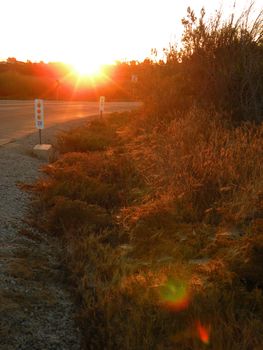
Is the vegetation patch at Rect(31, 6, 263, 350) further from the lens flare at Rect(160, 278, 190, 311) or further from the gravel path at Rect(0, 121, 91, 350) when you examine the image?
the gravel path at Rect(0, 121, 91, 350)

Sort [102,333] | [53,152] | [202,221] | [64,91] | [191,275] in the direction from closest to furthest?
1. [102,333]
2. [191,275]
3. [202,221]
4. [53,152]
5. [64,91]

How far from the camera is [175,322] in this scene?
12.8ft

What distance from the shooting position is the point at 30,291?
4.54 metres

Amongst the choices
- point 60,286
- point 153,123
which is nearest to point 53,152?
point 153,123

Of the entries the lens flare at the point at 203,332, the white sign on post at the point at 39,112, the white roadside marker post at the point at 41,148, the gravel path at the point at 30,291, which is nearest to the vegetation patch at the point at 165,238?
the lens flare at the point at 203,332

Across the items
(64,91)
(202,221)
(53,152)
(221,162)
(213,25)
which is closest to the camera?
(202,221)

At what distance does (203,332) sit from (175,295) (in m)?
0.64

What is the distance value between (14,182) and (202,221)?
12.7 ft

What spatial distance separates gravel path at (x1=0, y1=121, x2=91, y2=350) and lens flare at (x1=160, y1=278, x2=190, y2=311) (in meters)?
0.82

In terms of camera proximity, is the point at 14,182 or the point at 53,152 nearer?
the point at 14,182

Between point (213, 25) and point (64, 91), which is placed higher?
point (213, 25)

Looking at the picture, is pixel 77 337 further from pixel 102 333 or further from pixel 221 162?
pixel 221 162

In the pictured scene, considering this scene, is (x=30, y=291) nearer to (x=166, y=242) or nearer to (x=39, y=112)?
(x=166, y=242)

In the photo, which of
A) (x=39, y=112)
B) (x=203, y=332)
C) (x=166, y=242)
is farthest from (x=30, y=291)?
(x=39, y=112)
